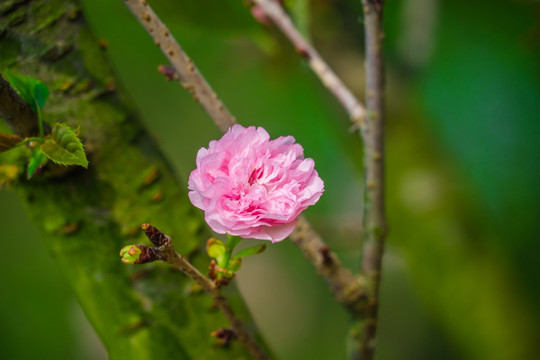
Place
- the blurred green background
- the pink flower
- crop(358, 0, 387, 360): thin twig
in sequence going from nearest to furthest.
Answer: the pink flower < crop(358, 0, 387, 360): thin twig < the blurred green background

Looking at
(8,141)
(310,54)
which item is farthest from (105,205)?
(310,54)

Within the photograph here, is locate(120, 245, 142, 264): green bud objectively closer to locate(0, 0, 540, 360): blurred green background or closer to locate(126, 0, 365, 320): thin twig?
locate(126, 0, 365, 320): thin twig

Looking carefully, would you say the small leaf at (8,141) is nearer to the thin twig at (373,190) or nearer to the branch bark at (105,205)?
the branch bark at (105,205)

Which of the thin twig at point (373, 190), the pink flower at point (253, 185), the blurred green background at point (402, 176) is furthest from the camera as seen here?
the blurred green background at point (402, 176)

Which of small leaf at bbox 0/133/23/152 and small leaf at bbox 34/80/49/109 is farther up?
small leaf at bbox 34/80/49/109

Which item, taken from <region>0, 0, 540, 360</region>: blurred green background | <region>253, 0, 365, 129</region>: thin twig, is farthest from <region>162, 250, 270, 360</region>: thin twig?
<region>0, 0, 540, 360</region>: blurred green background

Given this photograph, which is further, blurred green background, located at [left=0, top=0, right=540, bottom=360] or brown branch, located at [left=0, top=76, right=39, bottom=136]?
blurred green background, located at [left=0, top=0, right=540, bottom=360]

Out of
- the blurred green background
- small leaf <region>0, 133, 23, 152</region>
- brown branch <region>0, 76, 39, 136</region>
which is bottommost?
the blurred green background

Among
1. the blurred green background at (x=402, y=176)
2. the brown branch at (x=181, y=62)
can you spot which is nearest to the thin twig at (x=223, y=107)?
the brown branch at (x=181, y=62)
